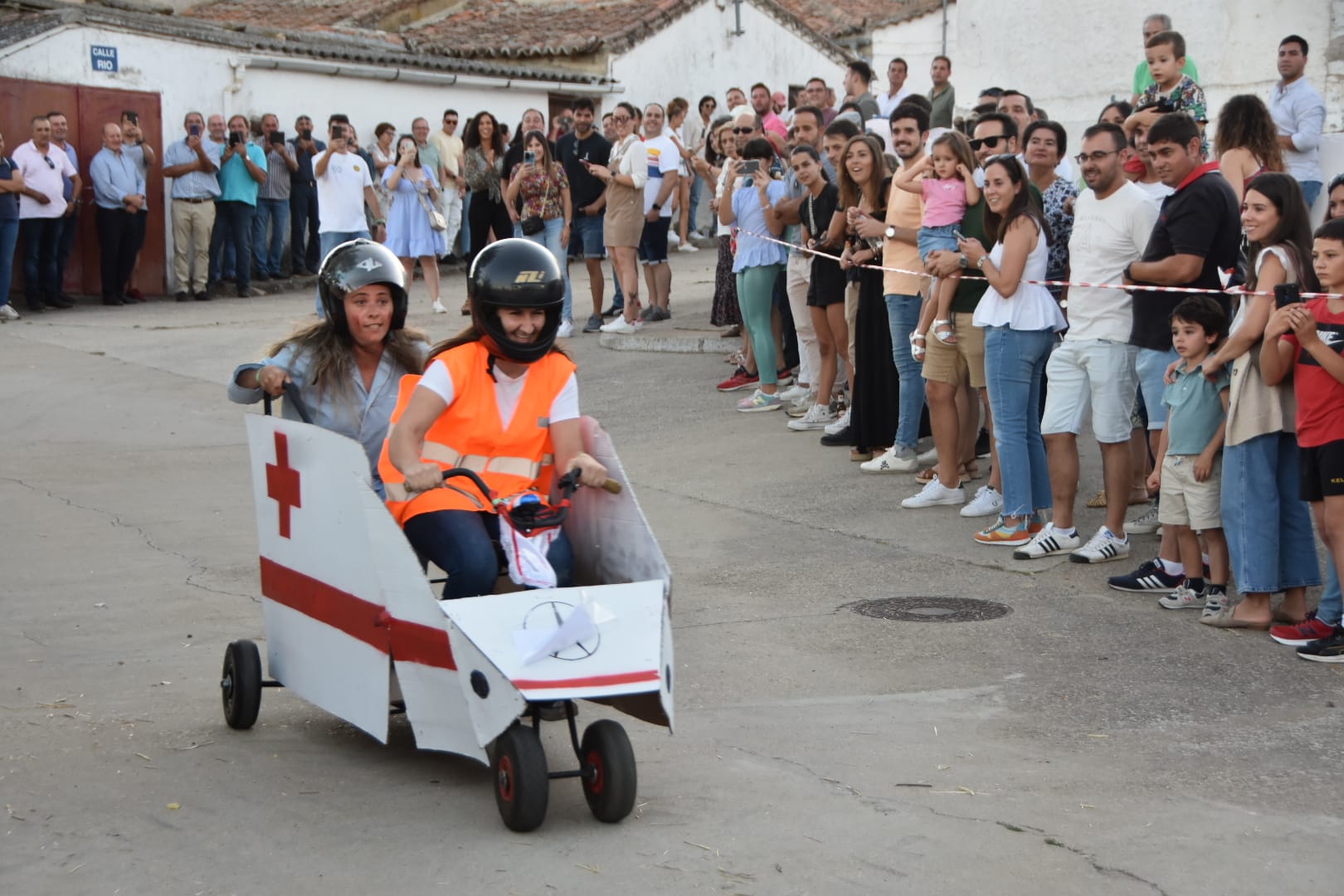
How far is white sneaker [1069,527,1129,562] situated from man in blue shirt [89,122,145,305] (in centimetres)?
1555

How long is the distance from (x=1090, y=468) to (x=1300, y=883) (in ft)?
20.7

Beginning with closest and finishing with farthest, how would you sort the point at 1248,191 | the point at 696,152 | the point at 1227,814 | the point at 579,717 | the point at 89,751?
the point at 1227,814
the point at 89,751
the point at 579,717
the point at 1248,191
the point at 696,152

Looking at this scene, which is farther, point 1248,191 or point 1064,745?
point 1248,191

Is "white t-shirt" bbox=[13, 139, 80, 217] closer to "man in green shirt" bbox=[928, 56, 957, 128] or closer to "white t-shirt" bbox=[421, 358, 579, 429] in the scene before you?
"man in green shirt" bbox=[928, 56, 957, 128]

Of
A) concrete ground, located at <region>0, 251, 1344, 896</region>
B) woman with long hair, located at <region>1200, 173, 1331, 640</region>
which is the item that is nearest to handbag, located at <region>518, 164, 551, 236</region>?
concrete ground, located at <region>0, 251, 1344, 896</region>

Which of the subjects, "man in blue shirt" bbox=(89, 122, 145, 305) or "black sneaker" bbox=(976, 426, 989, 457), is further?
"man in blue shirt" bbox=(89, 122, 145, 305)

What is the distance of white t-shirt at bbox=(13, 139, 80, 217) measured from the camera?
19.5 meters

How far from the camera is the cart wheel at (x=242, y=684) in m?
6.02

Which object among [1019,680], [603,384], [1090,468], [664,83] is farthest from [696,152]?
[1019,680]

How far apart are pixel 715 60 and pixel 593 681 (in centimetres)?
2885

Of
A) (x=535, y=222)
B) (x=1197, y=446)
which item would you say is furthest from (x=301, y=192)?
(x=1197, y=446)

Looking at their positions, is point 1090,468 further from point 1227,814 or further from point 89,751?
point 89,751

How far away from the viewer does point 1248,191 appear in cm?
727

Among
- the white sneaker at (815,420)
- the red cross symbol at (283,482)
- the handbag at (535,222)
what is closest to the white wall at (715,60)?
the handbag at (535,222)
